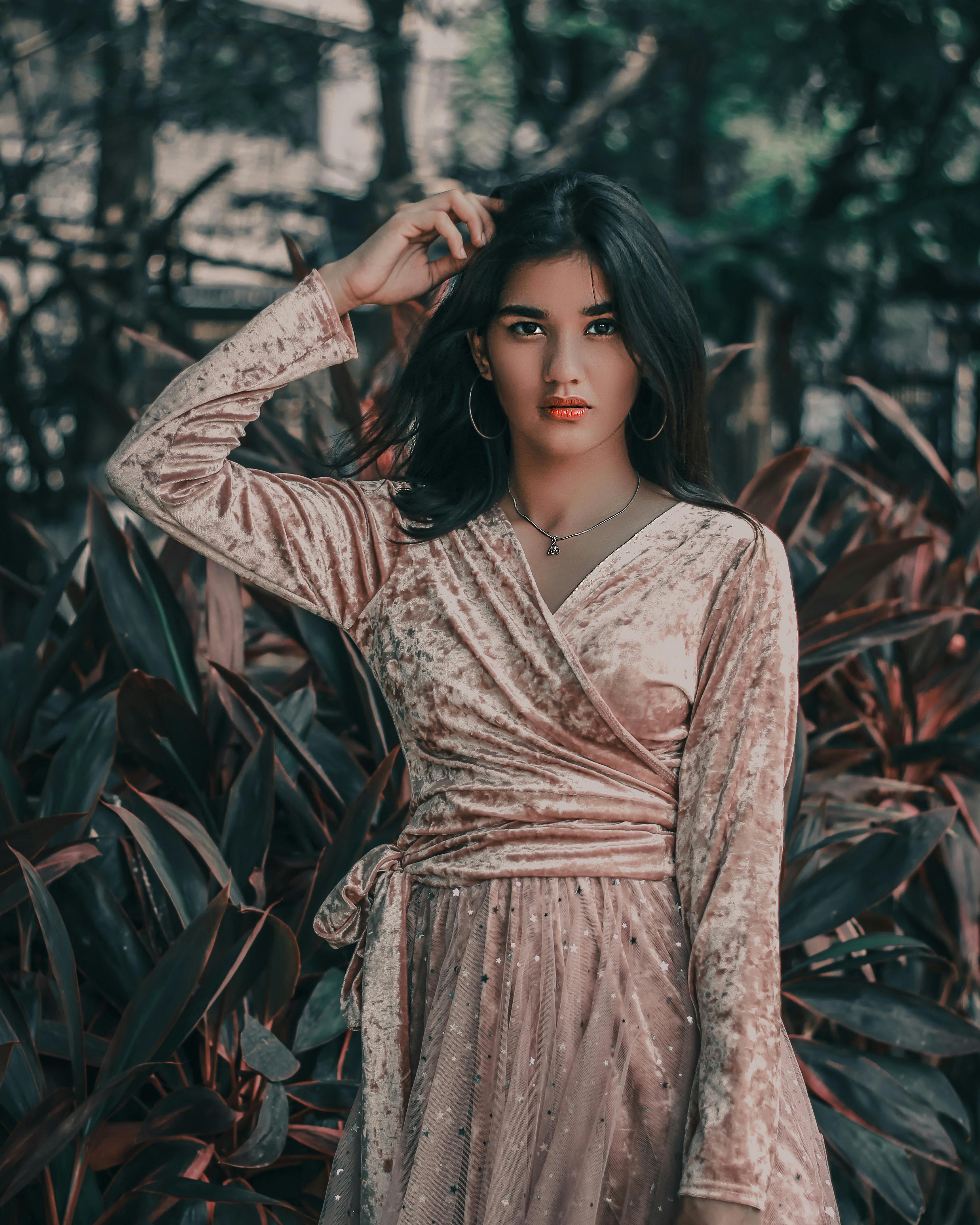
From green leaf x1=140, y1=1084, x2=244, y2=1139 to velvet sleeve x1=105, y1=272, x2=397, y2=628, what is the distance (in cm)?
68

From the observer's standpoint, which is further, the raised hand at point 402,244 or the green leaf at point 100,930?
the green leaf at point 100,930

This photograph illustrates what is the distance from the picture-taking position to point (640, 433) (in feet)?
4.61

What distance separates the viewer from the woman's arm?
1321 millimetres

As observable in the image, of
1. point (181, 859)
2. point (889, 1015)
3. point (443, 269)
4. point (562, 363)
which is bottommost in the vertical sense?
point (889, 1015)

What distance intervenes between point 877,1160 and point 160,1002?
1196 millimetres

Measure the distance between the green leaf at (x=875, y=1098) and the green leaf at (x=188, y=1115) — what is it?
0.93 m

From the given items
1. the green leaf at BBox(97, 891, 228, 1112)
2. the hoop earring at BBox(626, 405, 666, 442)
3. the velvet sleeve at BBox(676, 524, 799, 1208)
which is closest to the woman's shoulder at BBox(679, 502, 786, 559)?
the velvet sleeve at BBox(676, 524, 799, 1208)

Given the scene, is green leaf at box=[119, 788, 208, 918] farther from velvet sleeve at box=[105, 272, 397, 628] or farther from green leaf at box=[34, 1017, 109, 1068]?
velvet sleeve at box=[105, 272, 397, 628]

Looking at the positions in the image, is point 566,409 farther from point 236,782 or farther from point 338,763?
point 338,763

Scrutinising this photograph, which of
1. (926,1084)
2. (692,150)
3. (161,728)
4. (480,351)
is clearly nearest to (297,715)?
(161,728)

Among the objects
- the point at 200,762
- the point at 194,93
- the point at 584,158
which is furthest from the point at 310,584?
the point at 584,158

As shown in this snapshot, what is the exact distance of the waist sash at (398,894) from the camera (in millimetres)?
1206

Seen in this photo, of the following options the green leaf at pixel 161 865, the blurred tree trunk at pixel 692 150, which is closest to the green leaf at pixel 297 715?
the green leaf at pixel 161 865

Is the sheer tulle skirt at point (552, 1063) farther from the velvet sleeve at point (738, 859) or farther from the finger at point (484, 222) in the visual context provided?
the finger at point (484, 222)
